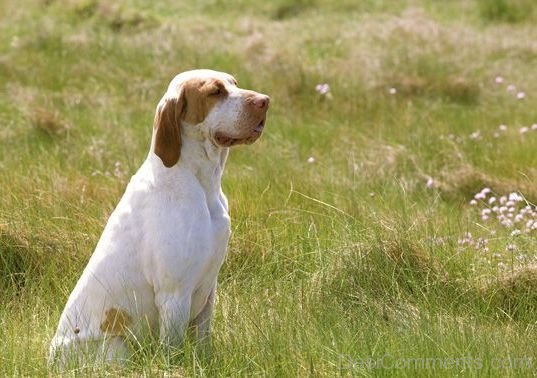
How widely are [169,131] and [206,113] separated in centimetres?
16

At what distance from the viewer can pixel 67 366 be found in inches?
166

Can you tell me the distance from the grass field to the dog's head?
80cm

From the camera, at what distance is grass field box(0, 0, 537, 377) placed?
444 cm

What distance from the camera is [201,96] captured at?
4234mm

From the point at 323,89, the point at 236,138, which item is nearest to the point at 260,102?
the point at 236,138

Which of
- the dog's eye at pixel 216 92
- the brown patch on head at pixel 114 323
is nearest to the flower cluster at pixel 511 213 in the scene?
the dog's eye at pixel 216 92

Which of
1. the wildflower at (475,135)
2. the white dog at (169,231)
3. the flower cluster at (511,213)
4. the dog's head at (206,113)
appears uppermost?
the dog's head at (206,113)

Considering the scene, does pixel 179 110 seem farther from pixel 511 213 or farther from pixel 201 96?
pixel 511 213

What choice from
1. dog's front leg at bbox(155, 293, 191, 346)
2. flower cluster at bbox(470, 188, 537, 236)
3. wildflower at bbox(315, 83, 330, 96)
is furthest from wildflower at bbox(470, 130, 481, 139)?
dog's front leg at bbox(155, 293, 191, 346)

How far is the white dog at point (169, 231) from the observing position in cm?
421

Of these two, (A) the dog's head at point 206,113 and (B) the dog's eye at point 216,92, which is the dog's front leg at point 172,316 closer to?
(A) the dog's head at point 206,113

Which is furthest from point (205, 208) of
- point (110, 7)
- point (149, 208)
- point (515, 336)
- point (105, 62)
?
point (110, 7)

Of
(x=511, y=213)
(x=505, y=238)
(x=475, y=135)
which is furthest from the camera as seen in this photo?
(x=475, y=135)

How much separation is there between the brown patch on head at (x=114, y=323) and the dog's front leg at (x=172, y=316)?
0.16 m
